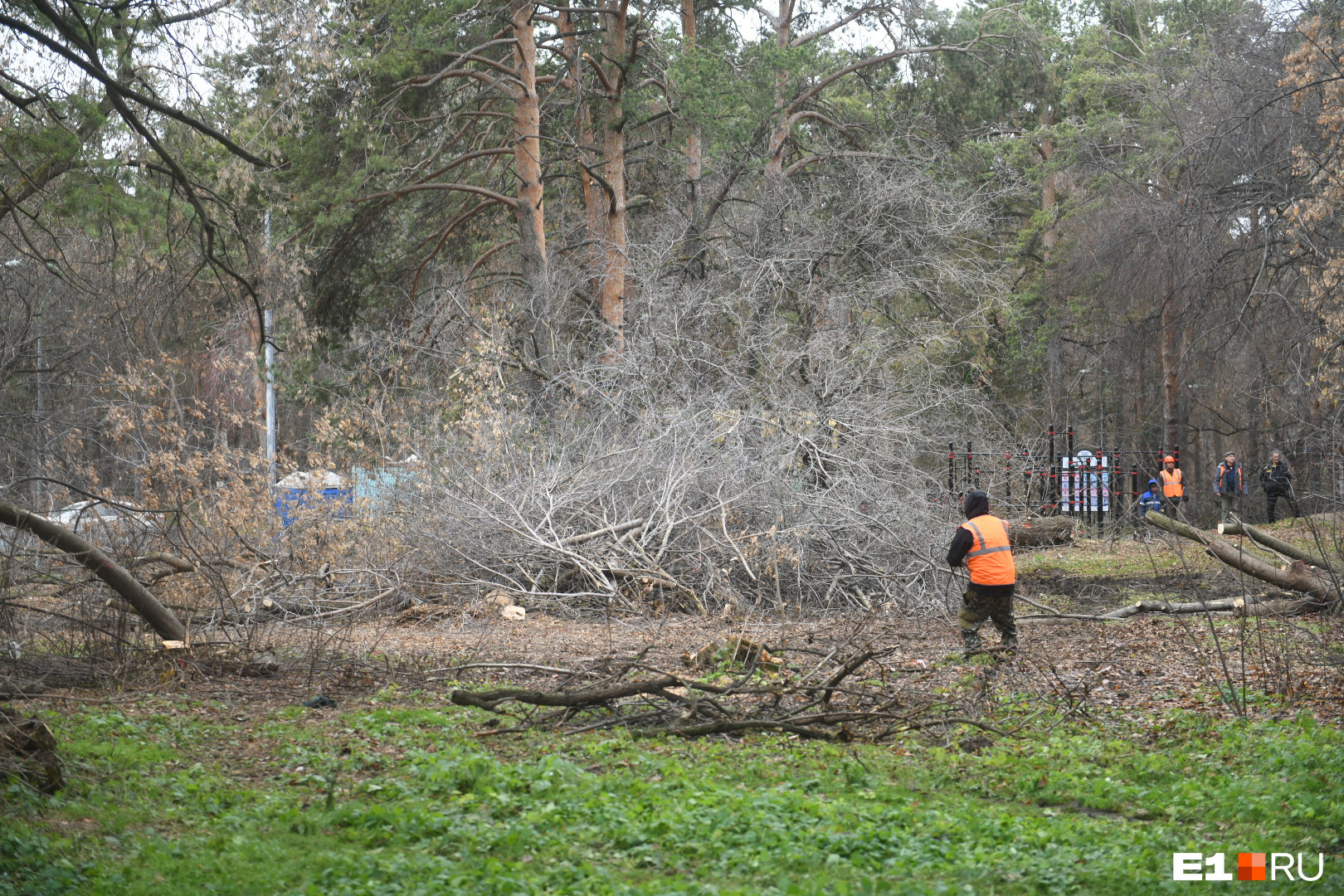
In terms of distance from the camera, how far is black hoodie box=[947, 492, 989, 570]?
10180mm

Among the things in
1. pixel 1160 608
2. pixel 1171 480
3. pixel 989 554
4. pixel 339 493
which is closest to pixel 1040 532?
pixel 1171 480

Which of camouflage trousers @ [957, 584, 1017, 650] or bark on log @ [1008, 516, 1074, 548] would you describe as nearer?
camouflage trousers @ [957, 584, 1017, 650]

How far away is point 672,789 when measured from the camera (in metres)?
6.27

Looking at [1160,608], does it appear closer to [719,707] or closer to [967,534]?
[967,534]

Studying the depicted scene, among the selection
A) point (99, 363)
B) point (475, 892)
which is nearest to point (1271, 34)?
point (475, 892)

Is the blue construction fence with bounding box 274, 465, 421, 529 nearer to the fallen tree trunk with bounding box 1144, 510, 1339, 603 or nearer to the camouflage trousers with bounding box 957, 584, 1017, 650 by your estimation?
the camouflage trousers with bounding box 957, 584, 1017, 650

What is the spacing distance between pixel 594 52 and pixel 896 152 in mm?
6110

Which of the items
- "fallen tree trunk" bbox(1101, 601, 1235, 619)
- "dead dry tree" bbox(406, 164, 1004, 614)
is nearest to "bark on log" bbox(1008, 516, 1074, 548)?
"dead dry tree" bbox(406, 164, 1004, 614)

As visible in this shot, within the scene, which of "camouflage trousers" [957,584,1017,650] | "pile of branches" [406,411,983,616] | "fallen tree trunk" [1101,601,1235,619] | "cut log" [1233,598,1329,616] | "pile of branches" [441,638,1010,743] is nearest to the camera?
"pile of branches" [441,638,1010,743]

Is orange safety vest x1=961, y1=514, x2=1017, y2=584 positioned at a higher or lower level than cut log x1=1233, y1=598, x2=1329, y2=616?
higher

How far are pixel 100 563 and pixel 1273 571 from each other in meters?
10.4

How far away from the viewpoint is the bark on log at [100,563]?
22.2ft

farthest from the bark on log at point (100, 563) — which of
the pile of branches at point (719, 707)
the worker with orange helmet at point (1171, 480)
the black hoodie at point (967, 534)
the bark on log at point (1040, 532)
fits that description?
the worker with orange helmet at point (1171, 480)

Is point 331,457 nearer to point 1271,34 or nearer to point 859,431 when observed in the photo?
point 859,431
